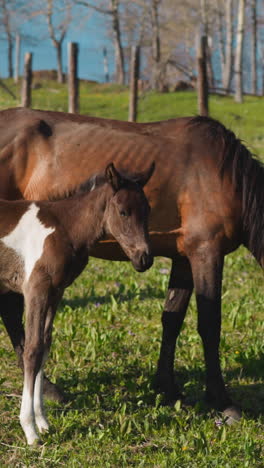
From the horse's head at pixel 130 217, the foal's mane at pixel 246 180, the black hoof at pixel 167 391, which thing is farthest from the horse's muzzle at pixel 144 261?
the black hoof at pixel 167 391

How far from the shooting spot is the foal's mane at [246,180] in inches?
203

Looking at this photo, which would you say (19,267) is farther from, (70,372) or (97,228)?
(70,372)

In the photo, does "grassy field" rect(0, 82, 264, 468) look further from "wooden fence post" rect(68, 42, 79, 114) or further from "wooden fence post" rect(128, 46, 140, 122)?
"wooden fence post" rect(128, 46, 140, 122)

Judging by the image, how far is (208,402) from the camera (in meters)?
5.27

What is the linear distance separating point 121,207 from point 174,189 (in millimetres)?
1137

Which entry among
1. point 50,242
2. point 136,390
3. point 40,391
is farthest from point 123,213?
point 136,390

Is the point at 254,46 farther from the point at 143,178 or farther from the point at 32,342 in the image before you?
the point at 32,342

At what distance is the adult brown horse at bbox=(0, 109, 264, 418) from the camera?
5066 mm

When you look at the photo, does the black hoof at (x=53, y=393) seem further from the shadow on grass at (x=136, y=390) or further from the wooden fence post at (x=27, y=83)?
the wooden fence post at (x=27, y=83)

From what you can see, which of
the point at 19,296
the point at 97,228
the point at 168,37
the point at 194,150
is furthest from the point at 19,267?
the point at 168,37

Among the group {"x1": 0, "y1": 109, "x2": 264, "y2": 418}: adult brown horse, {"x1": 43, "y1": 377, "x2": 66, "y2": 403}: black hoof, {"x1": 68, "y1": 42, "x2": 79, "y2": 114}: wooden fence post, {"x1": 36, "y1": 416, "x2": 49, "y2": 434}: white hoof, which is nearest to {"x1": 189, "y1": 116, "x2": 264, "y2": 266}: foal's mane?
{"x1": 0, "y1": 109, "x2": 264, "y2": 418}: adult brown horse

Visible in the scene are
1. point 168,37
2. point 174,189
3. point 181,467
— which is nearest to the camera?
point 181,467

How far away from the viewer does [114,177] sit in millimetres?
4117

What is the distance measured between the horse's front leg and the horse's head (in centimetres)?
104
